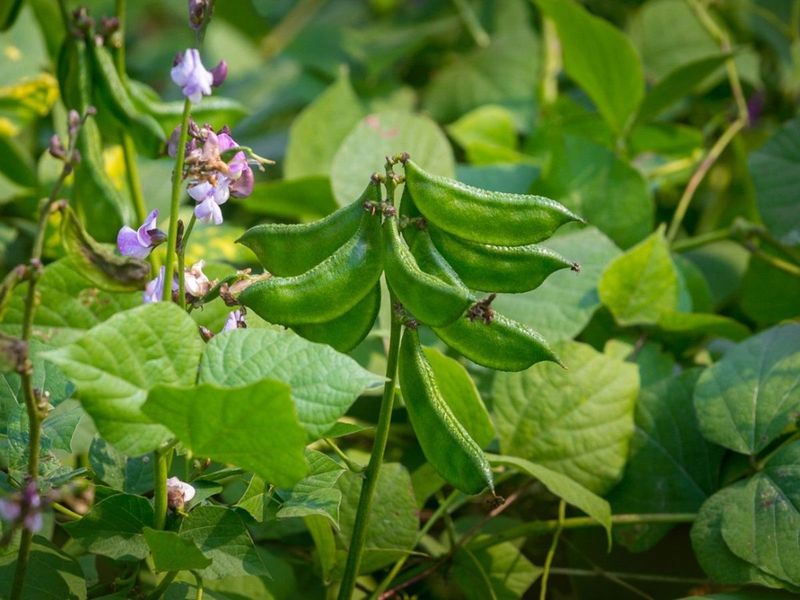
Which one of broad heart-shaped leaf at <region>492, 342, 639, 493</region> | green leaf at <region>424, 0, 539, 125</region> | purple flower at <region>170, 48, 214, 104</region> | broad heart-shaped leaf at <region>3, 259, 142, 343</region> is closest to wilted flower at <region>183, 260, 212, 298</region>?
purple flower at <region>170, 48, 214, 104</region>

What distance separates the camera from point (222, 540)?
0.56 m

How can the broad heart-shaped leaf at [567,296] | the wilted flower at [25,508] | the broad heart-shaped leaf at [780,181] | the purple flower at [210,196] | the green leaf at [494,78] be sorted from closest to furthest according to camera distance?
the wilted flower at [25,508] < the purple flower at [210,196] < the broad heart-shaped leaf at [567,296] < the broad heart-shaped leaf at [780,181] < the green leaf at [494,78]

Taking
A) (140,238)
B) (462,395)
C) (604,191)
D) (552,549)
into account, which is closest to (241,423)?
(140,238)

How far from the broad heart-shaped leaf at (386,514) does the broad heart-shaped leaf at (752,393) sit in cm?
26

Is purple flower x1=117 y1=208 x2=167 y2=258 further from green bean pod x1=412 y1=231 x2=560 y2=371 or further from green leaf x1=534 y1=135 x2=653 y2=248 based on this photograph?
green leaf x1=534 y1=135 x2=653 y2=248

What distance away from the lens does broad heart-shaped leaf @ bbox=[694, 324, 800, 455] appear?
753mm

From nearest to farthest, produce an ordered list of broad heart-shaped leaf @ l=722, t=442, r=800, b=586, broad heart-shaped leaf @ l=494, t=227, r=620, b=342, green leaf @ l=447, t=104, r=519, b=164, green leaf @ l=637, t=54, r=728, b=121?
1. broad heart-shaped leaf @ l=722, t=442, r=800, b=586
2. broad heart-shaped leaf @ l=494, t=227, r=620, b=342
3. green leaf @ l=637, t=54, r=728, b=121
4. green leaf @ l=447, t=104, r=519, b=164

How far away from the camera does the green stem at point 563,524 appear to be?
77 centimetres

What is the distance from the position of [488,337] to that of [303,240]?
0.12 m

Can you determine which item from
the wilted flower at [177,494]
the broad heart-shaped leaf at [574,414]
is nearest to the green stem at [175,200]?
the wilted flower at [177,494]

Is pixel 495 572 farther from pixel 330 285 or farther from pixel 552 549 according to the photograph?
pixel 330 285

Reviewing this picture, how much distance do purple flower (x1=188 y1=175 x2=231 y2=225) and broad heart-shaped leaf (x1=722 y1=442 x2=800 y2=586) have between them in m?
0.44

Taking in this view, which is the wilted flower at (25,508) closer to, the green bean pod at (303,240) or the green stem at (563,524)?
the green bean pod at (303,240)

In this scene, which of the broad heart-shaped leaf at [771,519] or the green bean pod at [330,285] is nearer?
the green bean pod at [330,285]
